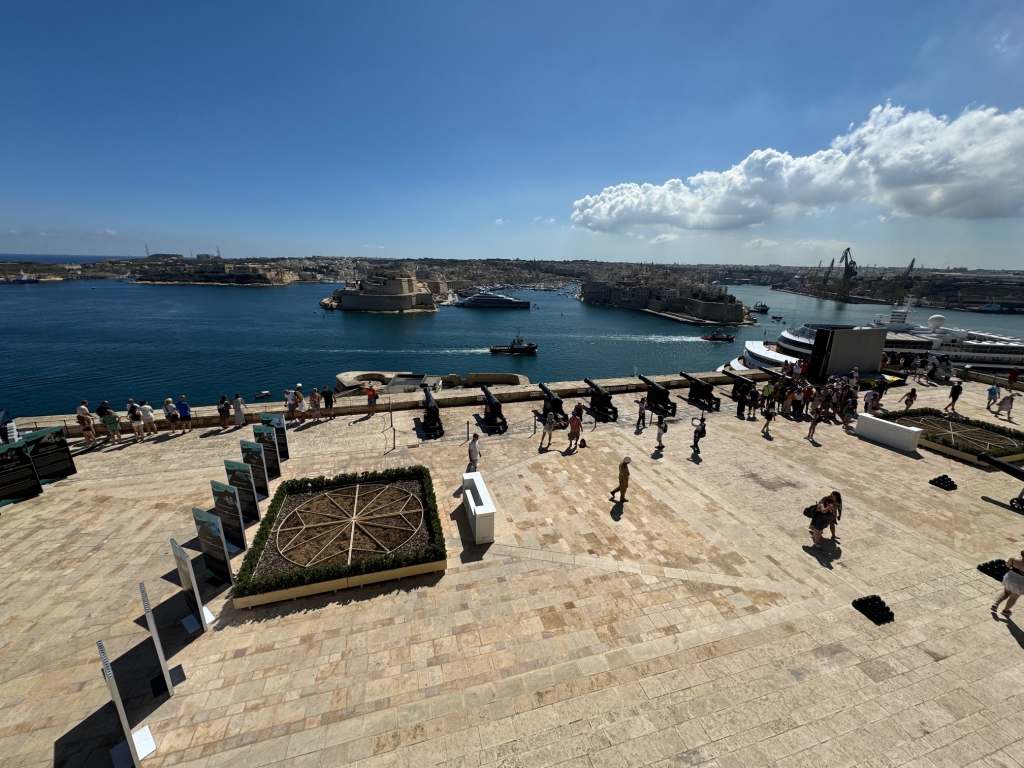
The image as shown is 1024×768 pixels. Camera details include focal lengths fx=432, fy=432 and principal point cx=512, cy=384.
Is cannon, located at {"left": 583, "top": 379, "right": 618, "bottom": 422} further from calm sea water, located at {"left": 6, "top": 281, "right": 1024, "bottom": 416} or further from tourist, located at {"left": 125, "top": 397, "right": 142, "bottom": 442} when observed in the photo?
calm sea water, located at {"left": 6, "top": 281, "right": 1024, "bottom": 416}

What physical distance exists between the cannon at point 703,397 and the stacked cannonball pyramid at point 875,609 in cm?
1059

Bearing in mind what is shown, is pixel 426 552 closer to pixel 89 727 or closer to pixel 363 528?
pixel 363 528

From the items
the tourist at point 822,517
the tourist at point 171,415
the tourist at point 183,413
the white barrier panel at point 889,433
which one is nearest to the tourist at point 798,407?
the white barrier panel at point 889,433

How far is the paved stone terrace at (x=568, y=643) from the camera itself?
5.33 metres

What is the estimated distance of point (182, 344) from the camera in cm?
6069

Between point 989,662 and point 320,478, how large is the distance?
1269 cm

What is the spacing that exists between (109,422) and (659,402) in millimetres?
18426

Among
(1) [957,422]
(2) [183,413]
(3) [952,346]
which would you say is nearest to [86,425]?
(2) [183,413]

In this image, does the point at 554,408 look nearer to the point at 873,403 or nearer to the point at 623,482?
the point at 623,482

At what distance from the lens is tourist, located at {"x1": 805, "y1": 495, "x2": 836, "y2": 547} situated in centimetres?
870

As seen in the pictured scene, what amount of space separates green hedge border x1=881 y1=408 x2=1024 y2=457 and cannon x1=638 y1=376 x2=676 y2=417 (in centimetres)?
794

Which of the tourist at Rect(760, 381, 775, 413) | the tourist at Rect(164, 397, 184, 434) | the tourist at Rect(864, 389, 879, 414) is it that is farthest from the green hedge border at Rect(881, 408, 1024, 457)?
the tourist at Rect(164, 397, 184, 434)

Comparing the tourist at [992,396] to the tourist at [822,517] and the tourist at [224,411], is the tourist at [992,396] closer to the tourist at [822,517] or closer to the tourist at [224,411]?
the tourist at [822,517]

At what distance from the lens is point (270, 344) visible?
209 feet
